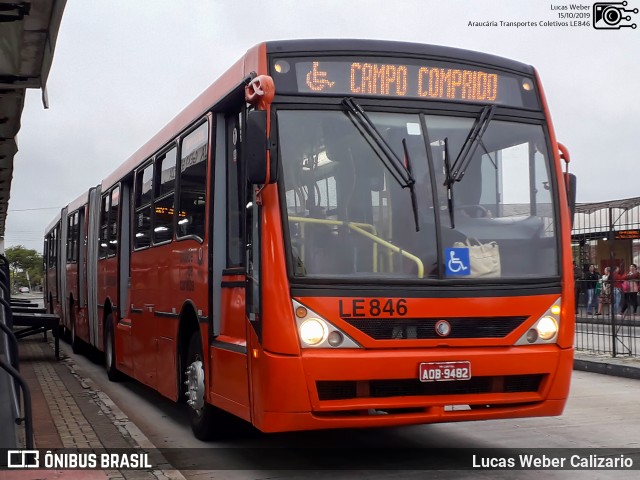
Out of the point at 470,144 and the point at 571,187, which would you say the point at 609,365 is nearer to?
the point at 571,187

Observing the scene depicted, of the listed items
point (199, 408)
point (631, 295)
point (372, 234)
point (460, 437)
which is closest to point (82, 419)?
point (199, 408)

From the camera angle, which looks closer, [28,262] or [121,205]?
[121,205]

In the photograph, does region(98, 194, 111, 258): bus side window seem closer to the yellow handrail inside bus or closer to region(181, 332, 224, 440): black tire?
region(181, 332, 224, 440): black tire

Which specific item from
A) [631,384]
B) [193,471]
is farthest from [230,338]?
[631,384]

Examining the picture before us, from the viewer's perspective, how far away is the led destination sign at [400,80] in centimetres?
648

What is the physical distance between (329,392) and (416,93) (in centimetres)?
237

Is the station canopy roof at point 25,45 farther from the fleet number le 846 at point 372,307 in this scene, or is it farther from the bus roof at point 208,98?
the fleet number le 846 at point 372,307

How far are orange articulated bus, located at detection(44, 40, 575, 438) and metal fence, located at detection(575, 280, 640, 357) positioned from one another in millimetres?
7348

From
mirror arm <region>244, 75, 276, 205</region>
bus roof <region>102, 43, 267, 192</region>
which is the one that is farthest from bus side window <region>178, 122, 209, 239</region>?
mirror arm <region>244, 75, 276, 205</region>

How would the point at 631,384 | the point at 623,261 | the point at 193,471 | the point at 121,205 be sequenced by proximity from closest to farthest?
the point at 193,471
the point at 631,384
the point at 121,205
the point at 623,261

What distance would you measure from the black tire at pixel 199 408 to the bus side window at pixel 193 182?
1.04m

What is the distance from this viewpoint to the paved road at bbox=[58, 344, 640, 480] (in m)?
6.56

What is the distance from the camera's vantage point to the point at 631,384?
11.7 m

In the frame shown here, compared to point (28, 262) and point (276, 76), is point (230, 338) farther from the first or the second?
point (28, 262)
